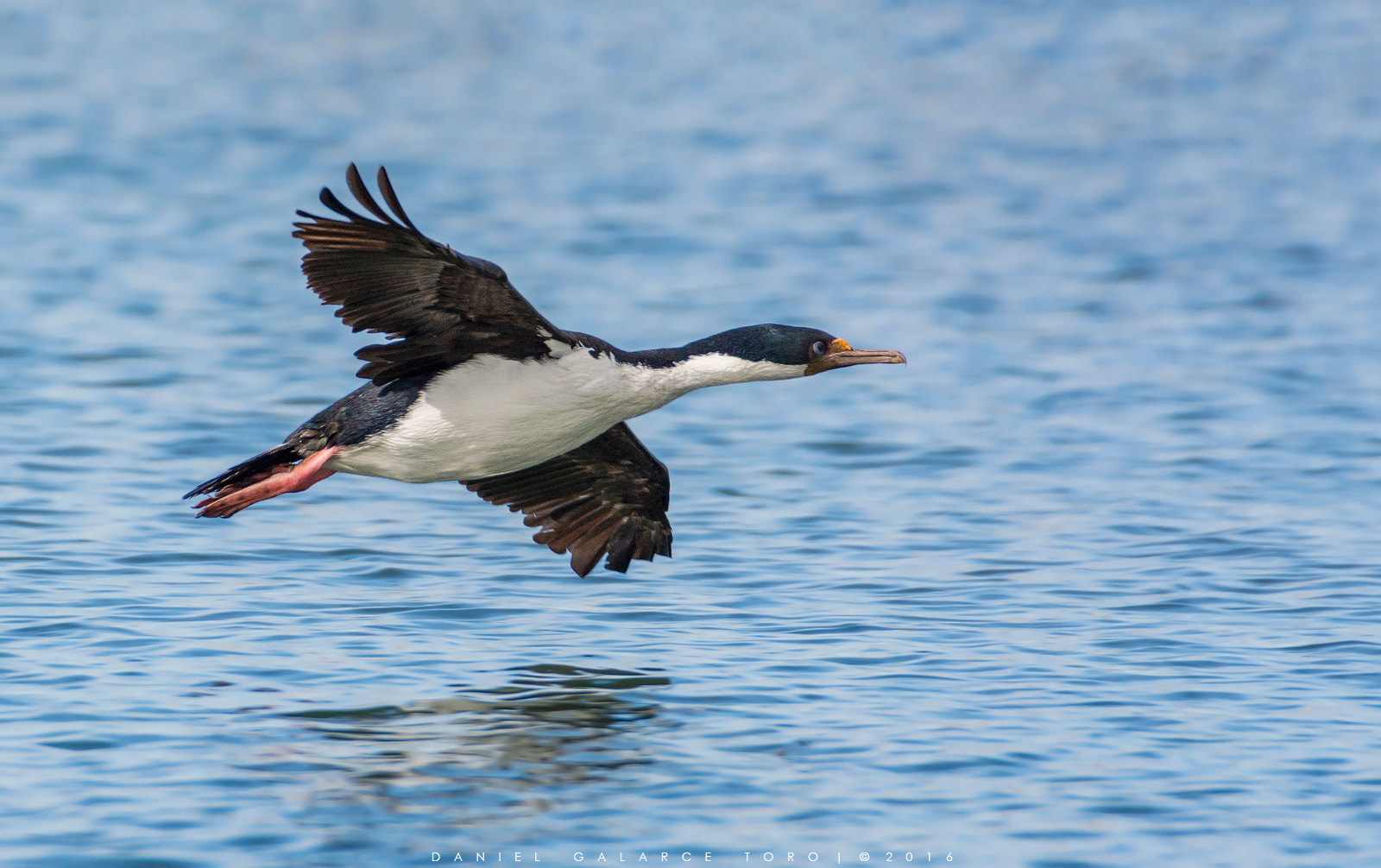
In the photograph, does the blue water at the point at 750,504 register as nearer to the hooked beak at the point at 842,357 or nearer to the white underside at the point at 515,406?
the white underside at the point at 515,406

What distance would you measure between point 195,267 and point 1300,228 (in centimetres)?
1352

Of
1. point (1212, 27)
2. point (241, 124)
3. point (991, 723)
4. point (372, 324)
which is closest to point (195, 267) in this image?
point (241, 124)

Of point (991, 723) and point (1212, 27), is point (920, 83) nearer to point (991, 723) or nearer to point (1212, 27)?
point (1212, 27)

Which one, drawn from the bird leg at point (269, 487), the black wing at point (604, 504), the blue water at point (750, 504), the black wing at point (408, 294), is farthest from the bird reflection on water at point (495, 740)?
the black wing at point (408, 294)

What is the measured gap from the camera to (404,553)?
1194 cm

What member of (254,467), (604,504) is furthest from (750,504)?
(254,467)

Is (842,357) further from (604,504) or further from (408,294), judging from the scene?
(408,294)

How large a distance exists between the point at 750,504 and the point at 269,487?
4653mm

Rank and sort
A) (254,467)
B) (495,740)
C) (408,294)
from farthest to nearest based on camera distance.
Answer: (254,467) < (408,294) < (495,740)

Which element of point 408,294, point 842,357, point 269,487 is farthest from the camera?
point 842,357

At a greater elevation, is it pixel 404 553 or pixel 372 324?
pixel 372 324

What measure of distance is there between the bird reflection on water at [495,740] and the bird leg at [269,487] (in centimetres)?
114

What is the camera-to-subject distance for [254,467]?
964 centimetres

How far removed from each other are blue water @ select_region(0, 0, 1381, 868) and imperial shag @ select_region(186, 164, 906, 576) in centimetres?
106
